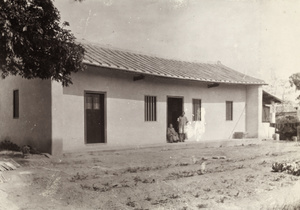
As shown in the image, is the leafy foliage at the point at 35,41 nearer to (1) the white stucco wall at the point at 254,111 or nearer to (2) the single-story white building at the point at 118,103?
(2) the single-story white building at the point at 118,103

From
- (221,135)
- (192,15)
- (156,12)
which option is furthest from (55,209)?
(221,135)

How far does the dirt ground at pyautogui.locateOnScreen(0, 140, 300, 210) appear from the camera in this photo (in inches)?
173

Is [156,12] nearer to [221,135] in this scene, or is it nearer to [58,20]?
[58,20]

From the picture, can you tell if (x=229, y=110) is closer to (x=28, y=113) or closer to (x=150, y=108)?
(x=150, y=108)

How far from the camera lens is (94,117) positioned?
28.6ft

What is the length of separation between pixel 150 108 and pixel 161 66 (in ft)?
5.82

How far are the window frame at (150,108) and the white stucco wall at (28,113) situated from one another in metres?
3.59

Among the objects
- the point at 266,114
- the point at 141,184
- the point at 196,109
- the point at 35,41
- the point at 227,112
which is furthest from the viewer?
the point at 266,114

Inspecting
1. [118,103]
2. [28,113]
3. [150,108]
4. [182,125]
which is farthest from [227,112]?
[28,113]

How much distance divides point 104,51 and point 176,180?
5647 millimetres

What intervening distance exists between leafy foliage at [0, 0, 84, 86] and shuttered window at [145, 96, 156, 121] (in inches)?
201

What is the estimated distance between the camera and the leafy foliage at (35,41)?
3.86m

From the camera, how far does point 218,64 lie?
1475 cm

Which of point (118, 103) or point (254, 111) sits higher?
point (118, 103)
